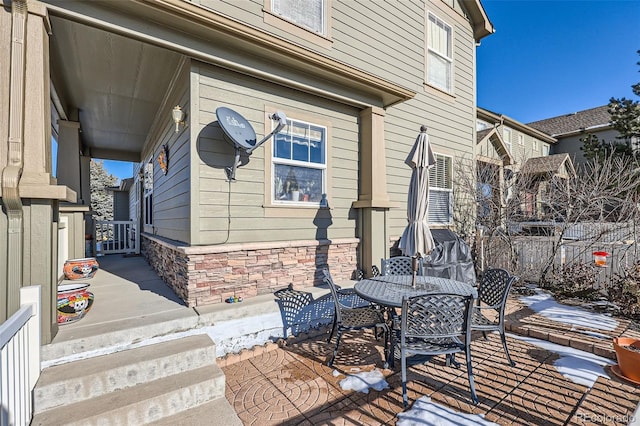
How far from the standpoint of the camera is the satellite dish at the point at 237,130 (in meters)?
3.68

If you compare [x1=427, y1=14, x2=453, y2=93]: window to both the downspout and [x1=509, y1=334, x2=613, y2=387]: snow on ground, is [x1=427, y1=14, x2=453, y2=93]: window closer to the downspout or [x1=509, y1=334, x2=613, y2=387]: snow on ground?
[x1=509, y1=334, x2=613, y2=387]: snow on ground

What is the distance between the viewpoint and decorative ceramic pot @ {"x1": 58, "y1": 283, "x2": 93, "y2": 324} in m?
2.97

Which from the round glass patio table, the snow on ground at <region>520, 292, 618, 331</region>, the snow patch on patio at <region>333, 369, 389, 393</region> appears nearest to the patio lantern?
the snow on ground at <region>520, 292, 618, 331</region>

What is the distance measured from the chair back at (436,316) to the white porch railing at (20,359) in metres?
2.81

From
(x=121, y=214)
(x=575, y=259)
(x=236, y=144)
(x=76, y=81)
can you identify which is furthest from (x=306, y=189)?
(x=121, y=214)

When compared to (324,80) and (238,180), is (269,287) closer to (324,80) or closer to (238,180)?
(238,180)

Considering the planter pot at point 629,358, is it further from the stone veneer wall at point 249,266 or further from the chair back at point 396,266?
the stone veneer wall at point 249,266

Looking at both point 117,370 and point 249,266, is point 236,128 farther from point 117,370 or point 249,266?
point 117,370

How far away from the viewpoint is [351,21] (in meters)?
5.41

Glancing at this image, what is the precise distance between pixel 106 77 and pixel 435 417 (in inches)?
242

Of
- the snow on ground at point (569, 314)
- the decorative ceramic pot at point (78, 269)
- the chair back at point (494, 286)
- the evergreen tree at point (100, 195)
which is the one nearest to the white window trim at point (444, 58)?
the chair back at point (494, 286)

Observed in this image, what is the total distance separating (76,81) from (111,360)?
15.0ft

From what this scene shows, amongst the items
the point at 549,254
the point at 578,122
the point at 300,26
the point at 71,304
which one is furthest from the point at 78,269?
the point at 578,122

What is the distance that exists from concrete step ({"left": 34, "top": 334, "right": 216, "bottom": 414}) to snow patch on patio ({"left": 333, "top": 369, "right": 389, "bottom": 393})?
4.48 ft
